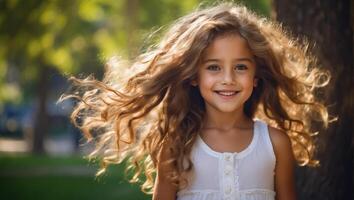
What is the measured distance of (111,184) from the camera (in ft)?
38.5

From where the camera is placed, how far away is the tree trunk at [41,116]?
2112 cm

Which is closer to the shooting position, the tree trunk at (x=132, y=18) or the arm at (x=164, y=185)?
the arm at (x=164, y=185)

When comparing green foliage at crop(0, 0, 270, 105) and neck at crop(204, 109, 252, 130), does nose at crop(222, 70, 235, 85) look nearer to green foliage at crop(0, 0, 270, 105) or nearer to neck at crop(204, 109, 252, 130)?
neck at crop(204, 109, 252, 130)

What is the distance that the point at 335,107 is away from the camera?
436cm

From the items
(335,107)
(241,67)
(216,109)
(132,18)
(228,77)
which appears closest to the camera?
(228,77)

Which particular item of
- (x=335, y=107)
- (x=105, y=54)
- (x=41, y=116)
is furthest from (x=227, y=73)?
(x=41, y=116)

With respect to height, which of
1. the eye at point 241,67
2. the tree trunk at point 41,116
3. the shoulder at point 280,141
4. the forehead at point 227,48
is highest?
the tree trunk at point 41,116

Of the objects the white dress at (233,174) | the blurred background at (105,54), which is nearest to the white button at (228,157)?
the white dress at (233,174)

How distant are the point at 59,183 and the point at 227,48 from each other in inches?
336

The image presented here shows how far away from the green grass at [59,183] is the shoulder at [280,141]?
4.30m

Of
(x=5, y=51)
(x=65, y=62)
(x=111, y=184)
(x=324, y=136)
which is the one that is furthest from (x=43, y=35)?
(x=324, y=136)

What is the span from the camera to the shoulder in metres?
3.94

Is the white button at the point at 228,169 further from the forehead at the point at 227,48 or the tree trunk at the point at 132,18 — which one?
the tree trunk at the point at 132,18

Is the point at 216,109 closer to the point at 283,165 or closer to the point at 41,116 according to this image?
the point at 283,165
